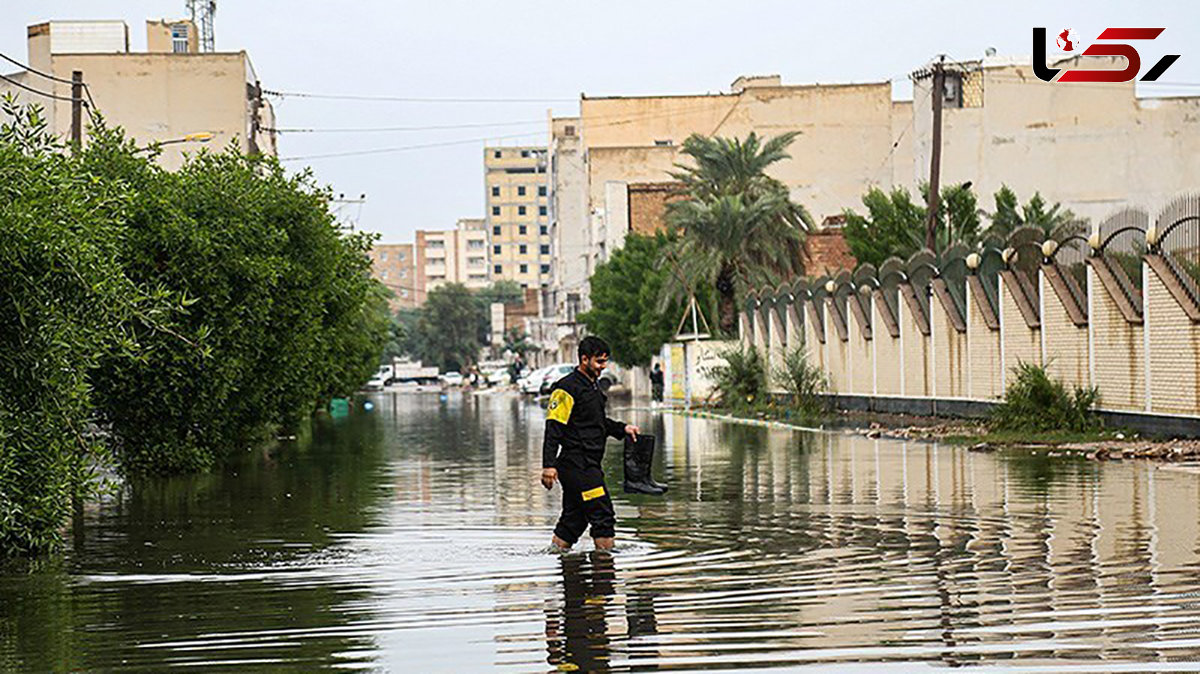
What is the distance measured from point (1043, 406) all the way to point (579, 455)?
65.3ft

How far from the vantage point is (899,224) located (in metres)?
66.6

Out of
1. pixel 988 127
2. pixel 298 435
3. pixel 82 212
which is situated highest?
pixel 988 127

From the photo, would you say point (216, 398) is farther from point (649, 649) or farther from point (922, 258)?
point (922, 258)

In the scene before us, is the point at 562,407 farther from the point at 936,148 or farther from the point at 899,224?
the point at 899,224

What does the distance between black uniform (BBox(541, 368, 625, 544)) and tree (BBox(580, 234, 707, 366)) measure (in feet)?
213

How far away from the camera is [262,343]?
29391mm

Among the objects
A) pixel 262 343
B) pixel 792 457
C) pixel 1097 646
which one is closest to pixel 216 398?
pixel 262 343

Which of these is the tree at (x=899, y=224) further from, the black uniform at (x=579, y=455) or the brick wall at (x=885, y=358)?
the black uniform at (x=579, y=455)

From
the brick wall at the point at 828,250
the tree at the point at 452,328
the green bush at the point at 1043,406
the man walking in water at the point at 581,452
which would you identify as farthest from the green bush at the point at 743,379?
the tree at the point at 452,328

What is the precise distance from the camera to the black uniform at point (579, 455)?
1476cm

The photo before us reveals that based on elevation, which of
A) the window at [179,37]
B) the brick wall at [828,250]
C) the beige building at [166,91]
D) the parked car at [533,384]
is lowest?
the parked car at [533,384]

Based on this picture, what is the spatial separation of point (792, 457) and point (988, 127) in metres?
52.0

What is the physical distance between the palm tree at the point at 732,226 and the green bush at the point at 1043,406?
98.5 ft

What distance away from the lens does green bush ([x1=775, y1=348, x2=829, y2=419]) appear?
49.5 m
